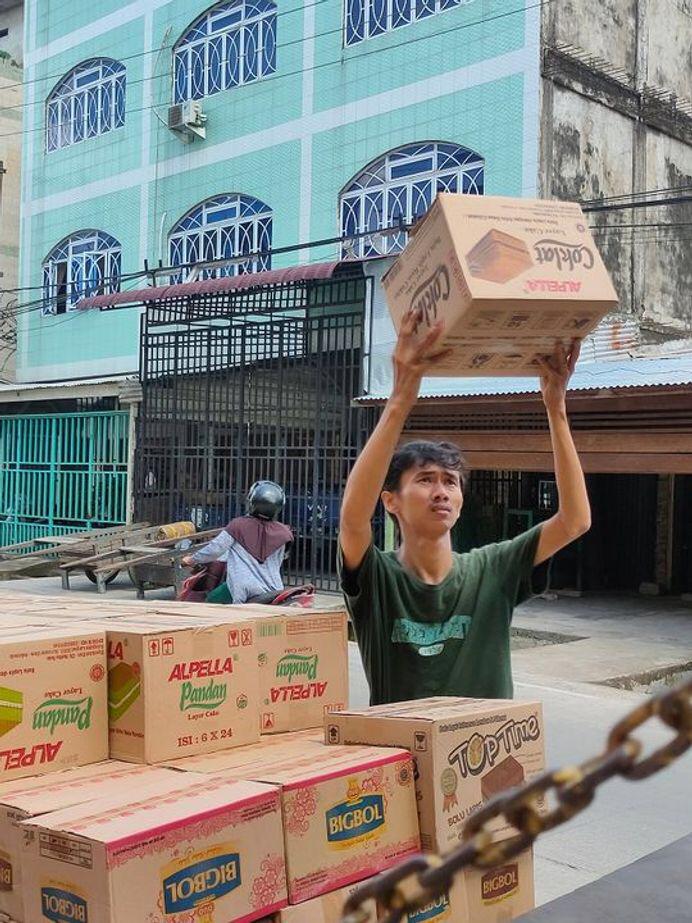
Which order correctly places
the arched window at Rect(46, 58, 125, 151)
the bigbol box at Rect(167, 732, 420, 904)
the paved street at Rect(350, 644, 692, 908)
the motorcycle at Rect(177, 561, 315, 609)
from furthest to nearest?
the arched window at Rect(46, 58, 125, 151)
the motorcycle at Rect(177, 561, 315, 609)
the paved street at Rect(350, 644, 692, 908)
the bigbol box at Rect(167, 732, 420, 904)

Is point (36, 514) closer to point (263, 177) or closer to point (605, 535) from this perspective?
point (263, 177)

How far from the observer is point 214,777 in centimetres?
239

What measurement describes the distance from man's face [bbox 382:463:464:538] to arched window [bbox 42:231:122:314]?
17386 millimetres

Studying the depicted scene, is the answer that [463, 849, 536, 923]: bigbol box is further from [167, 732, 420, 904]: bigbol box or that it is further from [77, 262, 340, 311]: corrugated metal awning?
[77, 262, 340, 311]: corrugated metal awning

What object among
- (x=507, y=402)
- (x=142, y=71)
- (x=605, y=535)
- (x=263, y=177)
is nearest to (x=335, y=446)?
(x=507, y=402)

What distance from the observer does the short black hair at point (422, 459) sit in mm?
2668

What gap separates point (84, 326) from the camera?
2033cm

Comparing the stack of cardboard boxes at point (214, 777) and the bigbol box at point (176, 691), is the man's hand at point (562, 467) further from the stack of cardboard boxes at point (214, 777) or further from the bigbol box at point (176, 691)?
the bigbol box at point (176, 691)

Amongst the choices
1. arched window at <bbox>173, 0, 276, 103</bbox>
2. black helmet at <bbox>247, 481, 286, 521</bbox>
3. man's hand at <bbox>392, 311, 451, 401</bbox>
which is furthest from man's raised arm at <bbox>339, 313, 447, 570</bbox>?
arched window at <bbox>173, 0, 276, 103</bbox>

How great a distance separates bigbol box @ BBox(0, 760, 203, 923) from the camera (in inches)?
83.5

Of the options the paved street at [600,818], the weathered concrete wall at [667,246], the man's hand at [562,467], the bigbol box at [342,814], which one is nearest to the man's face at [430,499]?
the man's hand at [562,467]

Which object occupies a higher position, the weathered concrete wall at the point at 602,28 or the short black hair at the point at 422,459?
the weathered concrete wall at the point at 602,28

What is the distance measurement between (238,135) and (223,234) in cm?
166

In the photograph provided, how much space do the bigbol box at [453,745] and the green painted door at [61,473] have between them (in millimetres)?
15169
